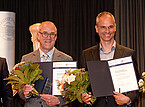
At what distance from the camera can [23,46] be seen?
7.32m

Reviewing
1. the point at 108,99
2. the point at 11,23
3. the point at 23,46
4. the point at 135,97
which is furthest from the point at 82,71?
the point at 23,46

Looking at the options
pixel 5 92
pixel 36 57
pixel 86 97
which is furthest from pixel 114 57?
pixel 5 92

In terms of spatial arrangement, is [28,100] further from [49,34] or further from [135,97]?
[135,97]

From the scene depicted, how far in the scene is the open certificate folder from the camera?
11.2 ft

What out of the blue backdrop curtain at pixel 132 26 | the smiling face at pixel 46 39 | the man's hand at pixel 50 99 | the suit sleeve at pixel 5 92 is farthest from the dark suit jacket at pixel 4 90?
the blue backdrop curtain at pixel 132 26

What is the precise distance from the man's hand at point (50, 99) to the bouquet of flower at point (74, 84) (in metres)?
0.24

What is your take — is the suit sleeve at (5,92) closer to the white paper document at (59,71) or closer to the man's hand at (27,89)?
the man's hand at (27,89)

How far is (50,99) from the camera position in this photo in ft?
12.2

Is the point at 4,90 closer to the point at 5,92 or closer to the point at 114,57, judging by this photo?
the point at 5,92

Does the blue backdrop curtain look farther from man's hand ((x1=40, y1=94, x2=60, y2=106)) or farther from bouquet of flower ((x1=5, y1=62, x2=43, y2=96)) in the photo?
bouquet of flower ((x1=5, y1=62, x2=43, y2=96))

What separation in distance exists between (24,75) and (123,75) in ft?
4.06

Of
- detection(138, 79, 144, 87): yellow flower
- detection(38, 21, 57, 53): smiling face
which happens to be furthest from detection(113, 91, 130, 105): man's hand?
detection(38, 21, 57, 53): smiling face

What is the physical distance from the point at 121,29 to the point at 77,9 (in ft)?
3.90

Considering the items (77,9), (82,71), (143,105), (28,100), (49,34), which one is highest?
(77,9)
